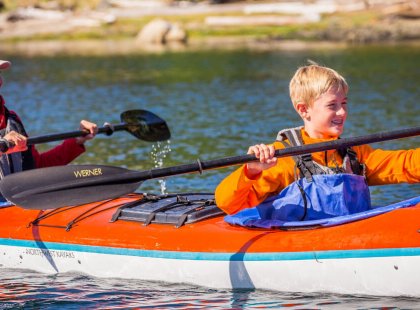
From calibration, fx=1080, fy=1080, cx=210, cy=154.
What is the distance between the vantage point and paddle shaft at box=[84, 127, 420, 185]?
664 centimetres

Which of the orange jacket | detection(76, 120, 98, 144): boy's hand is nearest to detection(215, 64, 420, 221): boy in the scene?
the orange jacket

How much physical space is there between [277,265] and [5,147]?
96.5 inches

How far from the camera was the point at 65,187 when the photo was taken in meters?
7.52

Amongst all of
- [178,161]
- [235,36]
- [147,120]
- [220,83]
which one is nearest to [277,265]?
[147,120]

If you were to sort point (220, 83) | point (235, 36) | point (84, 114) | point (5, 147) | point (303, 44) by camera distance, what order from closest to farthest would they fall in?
point (5, 147), point (84, 114), point (220, 83), point (303, 44), point (235, 36)

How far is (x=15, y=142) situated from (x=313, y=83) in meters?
2.59

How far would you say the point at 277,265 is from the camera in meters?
6.93

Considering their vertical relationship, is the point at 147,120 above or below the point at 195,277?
above

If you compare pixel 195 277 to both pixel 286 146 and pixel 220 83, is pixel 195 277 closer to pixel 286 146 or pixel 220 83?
pixel 286 146

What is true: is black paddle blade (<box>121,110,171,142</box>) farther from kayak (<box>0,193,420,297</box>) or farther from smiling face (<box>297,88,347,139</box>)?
smiling face (<box>297,88,347,139</box>)

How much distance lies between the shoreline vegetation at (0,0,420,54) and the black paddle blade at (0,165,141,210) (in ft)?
89.3

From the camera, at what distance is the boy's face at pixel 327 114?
6816mm

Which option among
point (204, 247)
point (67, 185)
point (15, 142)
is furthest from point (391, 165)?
point (15, 142)

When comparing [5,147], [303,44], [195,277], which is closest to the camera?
[195,277]
